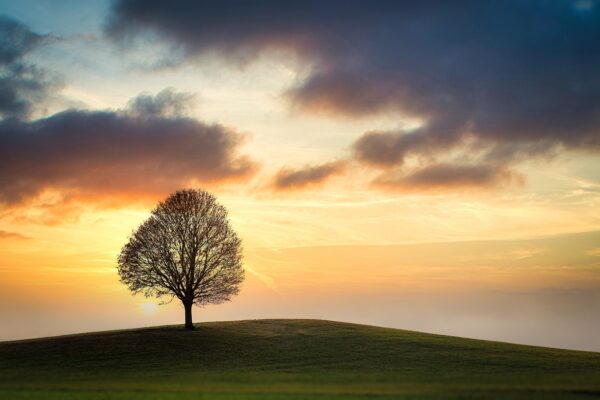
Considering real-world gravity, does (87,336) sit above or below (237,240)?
below

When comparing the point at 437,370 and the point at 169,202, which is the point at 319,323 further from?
the point at 437,370

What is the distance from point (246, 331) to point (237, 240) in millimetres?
12209

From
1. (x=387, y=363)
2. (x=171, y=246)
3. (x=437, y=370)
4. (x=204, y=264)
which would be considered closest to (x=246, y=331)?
(x=204, y=264)

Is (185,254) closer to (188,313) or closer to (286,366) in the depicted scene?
(188,313)

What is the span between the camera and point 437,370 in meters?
44.8

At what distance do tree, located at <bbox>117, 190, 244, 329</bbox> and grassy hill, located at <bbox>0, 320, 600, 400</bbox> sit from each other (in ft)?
17.8

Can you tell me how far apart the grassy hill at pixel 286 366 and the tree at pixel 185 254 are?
17.8 ft

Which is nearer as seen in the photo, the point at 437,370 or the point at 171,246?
the point at 437,370

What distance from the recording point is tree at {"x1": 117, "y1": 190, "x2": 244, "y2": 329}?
68.6 m

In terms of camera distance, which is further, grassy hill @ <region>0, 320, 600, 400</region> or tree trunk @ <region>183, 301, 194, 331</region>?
tree trunk @ <region>183, 301, 194, 331</region>

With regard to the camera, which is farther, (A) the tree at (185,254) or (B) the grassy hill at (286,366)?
(A) the tree at (185,254)

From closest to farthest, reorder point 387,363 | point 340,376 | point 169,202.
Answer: point 340,376, point 387,363, point 169,202

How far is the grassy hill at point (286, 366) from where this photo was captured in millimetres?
34125

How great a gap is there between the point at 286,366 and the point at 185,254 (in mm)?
26983
